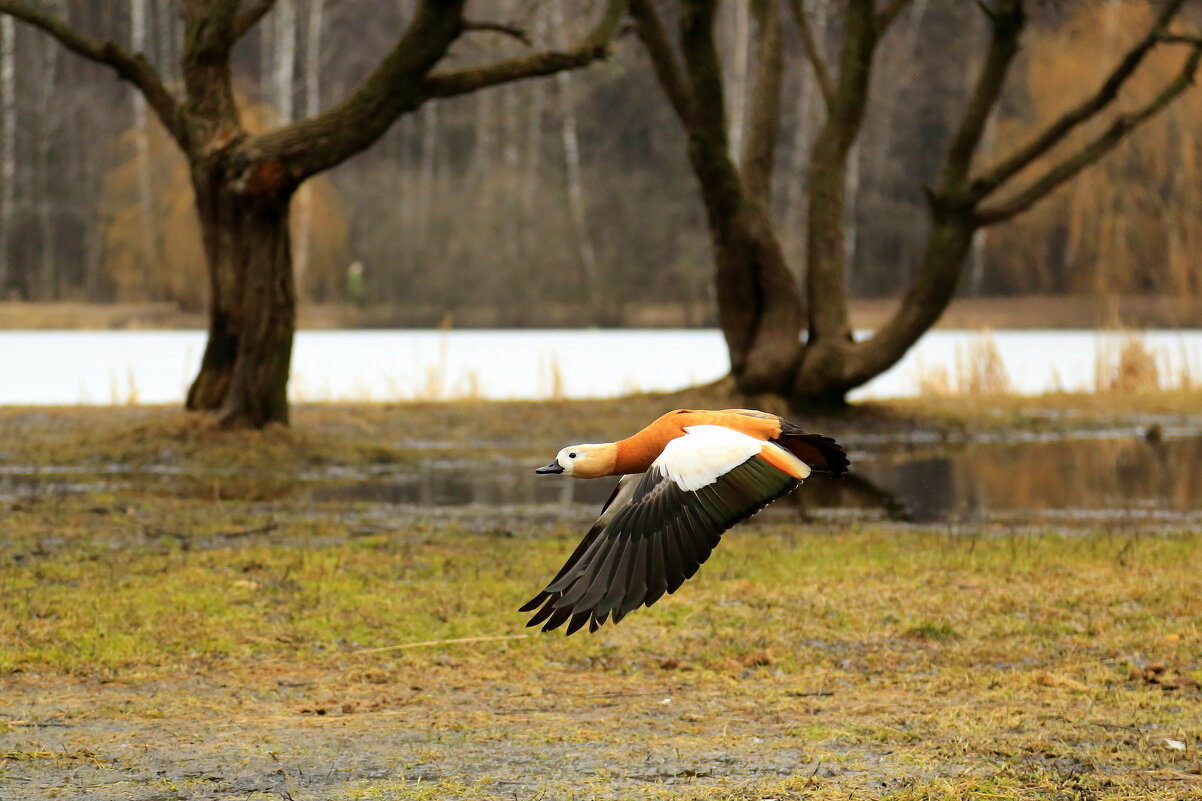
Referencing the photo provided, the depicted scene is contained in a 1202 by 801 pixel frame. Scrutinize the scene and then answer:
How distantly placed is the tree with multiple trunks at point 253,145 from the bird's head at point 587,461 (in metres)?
8.30

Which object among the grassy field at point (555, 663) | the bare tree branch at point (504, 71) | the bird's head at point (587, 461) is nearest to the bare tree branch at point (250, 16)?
the bare tree branch at point (504, 71)

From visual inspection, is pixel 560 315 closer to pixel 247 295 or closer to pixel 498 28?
pixel 498 28

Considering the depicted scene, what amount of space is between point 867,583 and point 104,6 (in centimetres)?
3581

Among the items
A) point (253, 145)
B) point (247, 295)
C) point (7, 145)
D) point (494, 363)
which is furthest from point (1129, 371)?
point (7, 145)

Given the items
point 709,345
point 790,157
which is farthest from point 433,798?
point 790,157

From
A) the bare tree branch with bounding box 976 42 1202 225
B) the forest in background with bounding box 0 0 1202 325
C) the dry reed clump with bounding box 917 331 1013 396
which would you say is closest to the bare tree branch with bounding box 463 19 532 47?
the bare tree branch with bounding box 976 42 1202 225

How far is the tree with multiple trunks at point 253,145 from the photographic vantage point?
41.5 feet

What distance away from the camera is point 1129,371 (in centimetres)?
2008

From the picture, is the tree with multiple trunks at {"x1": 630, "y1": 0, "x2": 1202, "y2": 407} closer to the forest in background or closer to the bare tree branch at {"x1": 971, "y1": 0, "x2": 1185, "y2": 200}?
the bare tree branch at {"x1": 971, "y1": 0, "x2": 1185, "y2": 200}

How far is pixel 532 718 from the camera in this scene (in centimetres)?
564

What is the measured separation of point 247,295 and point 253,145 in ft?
4.26

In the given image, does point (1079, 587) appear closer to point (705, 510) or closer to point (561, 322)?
point (705, 510)

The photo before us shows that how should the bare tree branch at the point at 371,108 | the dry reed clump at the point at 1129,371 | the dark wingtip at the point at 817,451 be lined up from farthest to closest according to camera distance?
the dry reed clump at the point at 1129,371 < the bare tree branch at the point at 371,108 < the dark wingtip at the point at 817,451

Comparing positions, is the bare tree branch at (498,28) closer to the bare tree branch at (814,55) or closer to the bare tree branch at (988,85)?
the bare tree branch at (814,55)
